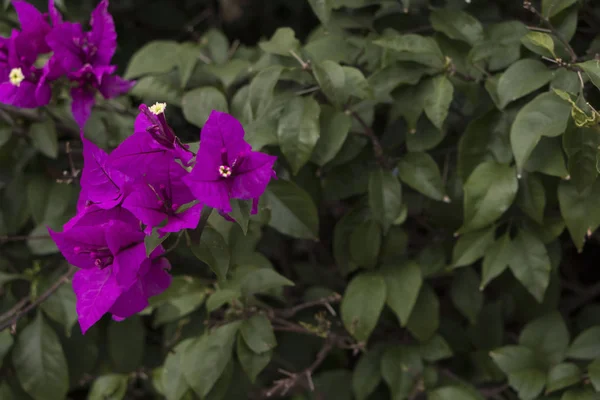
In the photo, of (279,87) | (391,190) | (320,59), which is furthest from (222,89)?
(391,190)

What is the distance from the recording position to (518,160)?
1.04 meters

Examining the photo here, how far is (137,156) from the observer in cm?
90

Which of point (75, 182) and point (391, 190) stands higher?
point (391, 190)

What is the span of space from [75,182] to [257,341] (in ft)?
1.88

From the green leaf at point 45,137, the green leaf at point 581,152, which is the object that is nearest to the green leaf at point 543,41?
the green leaf at point 581,152

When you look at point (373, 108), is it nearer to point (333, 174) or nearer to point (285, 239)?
point (333, 174)

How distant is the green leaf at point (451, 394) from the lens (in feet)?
4.30

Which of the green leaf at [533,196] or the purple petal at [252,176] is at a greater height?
the purple petal at [252,176]

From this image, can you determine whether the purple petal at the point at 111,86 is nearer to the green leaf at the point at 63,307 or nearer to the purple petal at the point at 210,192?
the green leaf at the point at 63,307

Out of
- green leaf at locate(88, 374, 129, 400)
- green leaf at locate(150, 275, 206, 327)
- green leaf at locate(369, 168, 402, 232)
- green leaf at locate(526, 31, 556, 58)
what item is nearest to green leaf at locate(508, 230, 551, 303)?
green leaf at locate(369, 168, 402, 232)

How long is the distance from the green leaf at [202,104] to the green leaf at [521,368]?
684mm

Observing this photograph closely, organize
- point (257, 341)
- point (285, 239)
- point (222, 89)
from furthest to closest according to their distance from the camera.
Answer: point (285, 239), point (222, 89), point (257, 341)

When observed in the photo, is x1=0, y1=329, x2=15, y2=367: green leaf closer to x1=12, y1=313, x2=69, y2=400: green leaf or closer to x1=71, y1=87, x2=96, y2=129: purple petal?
x1=12, y1=313, x2=69, y2=400: green leaf

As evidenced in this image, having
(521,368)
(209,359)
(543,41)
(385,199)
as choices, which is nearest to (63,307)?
(209,359)
